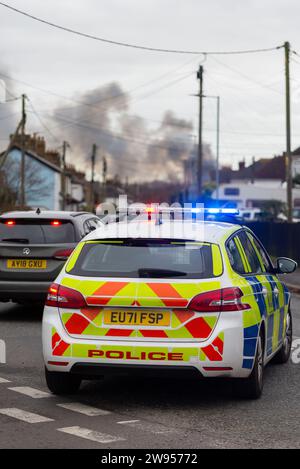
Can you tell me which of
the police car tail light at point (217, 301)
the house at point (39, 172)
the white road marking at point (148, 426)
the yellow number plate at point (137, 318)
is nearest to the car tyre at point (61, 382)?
the yellow number plate at point (137, 318)

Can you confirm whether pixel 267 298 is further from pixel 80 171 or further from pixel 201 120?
pixel 80 171

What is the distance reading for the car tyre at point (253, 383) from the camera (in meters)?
7.32

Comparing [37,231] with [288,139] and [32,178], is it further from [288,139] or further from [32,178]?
[32,178]

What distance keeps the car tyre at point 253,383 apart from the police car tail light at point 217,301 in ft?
1.72

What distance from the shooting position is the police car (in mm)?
6934

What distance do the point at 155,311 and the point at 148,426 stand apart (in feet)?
2.99

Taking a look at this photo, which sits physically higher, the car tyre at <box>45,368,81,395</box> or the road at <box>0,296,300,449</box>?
the car tyre at <box>45,368,81,395</box>

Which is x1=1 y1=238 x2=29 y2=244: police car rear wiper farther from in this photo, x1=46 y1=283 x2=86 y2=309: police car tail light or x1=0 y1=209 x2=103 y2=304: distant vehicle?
x1=46 y1=283 x2=86 y2=309: police car tail light

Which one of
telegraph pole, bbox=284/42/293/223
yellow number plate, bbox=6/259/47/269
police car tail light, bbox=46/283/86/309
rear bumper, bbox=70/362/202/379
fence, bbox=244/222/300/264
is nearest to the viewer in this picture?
rear bumper, bbox=70/362/202/379

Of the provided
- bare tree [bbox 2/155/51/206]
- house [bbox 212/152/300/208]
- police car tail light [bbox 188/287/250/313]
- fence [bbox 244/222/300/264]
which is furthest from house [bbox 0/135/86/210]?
police car tail light [bbox 188/287/250/313]

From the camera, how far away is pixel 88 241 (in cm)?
759

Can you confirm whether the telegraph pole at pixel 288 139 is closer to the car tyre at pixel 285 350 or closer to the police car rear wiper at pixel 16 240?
the police car rear wiper at pixel 16 240

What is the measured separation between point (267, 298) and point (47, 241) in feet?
18.0

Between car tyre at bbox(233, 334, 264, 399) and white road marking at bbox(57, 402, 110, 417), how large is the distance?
110 centimetres
